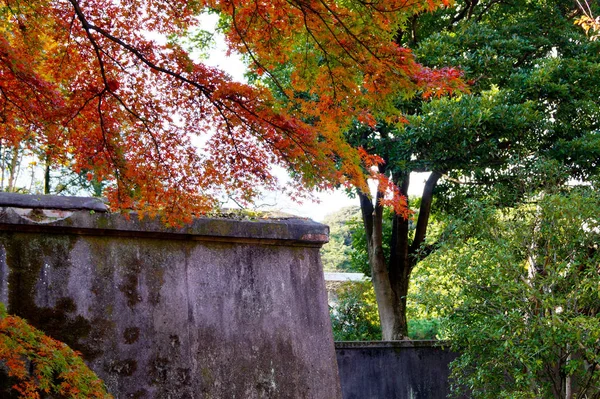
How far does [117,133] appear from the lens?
4.12 meters

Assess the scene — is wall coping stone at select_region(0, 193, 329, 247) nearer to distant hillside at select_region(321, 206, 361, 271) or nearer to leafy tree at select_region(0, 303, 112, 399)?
leafy tree at select_region(0, 303, 112, 399)

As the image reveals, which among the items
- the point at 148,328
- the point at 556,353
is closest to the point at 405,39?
the point at 556,353

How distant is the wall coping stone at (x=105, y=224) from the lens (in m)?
3.78

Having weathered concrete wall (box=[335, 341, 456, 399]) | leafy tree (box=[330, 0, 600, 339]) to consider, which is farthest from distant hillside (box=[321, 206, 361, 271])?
weathered concrete wall (box=[335, 341, 456, 399])

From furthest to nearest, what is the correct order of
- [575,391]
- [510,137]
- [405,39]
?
1. [405,39]
2. [510,137]
3. [575,391]

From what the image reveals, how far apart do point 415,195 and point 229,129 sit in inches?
319

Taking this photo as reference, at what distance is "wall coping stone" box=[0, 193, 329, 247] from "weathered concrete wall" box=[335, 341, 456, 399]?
3160 mm

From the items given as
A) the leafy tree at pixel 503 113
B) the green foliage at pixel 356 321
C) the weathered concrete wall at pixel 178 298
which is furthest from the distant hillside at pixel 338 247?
the weathered concrete wall at pixel 178 298

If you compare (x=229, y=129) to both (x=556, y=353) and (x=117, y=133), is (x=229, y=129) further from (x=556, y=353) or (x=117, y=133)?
(x=556, y=353)

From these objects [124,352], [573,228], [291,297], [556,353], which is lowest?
[556,353]

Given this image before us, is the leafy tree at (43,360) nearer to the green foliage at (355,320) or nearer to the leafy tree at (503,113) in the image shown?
the leafy tree at (503,113)

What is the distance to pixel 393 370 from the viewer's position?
25.3 ft

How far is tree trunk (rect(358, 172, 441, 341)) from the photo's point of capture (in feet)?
32.1

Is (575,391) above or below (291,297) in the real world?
below
